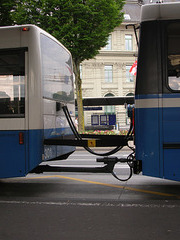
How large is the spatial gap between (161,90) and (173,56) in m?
0.59

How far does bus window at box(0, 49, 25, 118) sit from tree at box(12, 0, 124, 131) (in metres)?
10.8

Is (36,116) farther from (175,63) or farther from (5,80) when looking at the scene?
(175,63)

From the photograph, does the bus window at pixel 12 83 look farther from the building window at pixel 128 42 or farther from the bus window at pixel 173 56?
the building window at pixel 128 42

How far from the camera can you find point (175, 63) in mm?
5137

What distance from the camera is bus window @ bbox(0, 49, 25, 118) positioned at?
574 centimetres

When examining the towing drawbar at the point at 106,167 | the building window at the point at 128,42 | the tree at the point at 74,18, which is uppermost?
the building window at the point at 128,42

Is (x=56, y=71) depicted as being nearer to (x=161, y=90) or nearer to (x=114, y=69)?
(x=161, y=90)

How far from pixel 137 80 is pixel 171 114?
816 mm

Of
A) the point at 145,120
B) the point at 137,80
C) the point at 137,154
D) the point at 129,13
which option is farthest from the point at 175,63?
the point at 129,13

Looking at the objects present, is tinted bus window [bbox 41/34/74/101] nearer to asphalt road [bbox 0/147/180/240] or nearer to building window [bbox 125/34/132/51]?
asphalt road [bbox 0/147/180/240]

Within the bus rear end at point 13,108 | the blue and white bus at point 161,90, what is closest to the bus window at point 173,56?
the blue and white bus at point 161,90

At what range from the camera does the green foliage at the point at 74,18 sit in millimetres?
16030

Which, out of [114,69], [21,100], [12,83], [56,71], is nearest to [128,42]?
[114,69]

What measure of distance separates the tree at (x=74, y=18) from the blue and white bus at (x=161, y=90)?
11765 mm
